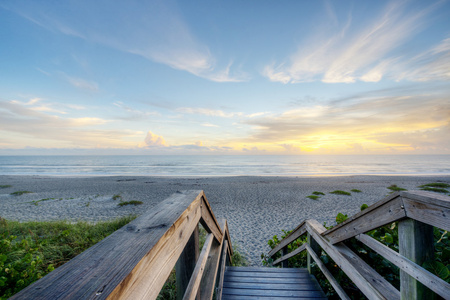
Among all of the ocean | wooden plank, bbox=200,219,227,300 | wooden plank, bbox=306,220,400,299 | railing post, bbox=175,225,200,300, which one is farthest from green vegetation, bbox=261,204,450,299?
the ocean

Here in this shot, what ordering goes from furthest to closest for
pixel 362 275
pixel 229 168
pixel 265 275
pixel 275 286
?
pixel 229 168, pixel 265 275, pixel 275 286, pixel 362 275

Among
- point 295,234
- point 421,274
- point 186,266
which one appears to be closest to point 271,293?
point 295,234

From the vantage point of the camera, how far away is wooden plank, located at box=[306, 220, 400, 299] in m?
1.56

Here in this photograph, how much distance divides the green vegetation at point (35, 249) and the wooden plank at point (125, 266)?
1.84 m

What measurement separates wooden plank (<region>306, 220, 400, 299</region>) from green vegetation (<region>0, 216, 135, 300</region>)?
292 centimetres

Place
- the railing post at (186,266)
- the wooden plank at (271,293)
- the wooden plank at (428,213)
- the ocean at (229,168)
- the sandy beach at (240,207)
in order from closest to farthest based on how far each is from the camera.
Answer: the wooden plank at (428,213) < the railing post at (186,266) < the wooden plank at (271,293) < the sandy beach at (240,207) < the ocean at (229,168)

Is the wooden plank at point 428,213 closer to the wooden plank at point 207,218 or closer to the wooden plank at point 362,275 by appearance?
the wooden plank at point 362,275

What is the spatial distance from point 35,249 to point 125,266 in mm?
3149

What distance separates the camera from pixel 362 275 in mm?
1743

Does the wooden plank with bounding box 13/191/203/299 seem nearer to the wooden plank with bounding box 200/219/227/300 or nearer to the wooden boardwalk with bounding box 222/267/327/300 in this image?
the wooden plank with bounding box 200/219/227/300

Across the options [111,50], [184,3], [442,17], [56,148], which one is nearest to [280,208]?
[442,17]

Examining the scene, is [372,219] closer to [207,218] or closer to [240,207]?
[207,218]

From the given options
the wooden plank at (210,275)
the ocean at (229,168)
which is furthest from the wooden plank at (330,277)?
the ocean at (229,168)

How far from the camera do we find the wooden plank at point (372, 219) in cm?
133
